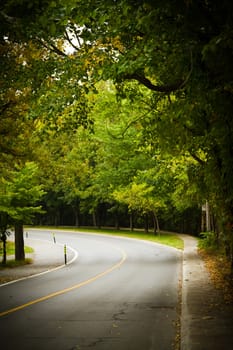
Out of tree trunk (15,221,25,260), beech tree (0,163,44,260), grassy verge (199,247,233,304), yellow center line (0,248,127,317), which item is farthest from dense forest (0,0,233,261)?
tree trunk (15,221,25,260)

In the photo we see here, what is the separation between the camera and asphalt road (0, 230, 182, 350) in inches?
320

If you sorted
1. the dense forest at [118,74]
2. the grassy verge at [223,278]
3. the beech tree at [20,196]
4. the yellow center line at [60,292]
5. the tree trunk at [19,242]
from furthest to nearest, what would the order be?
the tree trunk at [19,242], the beech tree at [20,196], the grassy verge at [223,278], the yellow center line at [60,292], the dense forest at [118,74]

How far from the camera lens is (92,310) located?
11.3 meters

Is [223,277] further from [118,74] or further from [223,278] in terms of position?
[118,74]

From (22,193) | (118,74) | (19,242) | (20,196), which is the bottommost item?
(19,242)

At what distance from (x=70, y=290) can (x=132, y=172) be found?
13.2 meters

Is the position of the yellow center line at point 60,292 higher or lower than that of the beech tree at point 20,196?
lower

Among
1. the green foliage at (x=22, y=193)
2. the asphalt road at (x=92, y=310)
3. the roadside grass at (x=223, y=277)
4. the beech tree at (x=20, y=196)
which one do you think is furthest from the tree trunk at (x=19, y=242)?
the roadside grass at (x=223, y=277)

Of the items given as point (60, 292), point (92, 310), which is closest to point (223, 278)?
point (60, 292)

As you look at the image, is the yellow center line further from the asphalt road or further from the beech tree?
the beech tree

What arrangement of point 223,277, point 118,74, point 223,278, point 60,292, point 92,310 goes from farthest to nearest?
point 223,277 < point 223,278 < point 60,292 < point 92,310 < point 118,74

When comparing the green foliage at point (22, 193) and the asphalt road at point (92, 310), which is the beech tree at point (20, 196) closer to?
the green foliage at point (22, 193)

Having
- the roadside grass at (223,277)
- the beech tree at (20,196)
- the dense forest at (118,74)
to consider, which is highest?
the dense forest at (118,74)

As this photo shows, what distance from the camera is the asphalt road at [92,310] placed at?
814 cm
